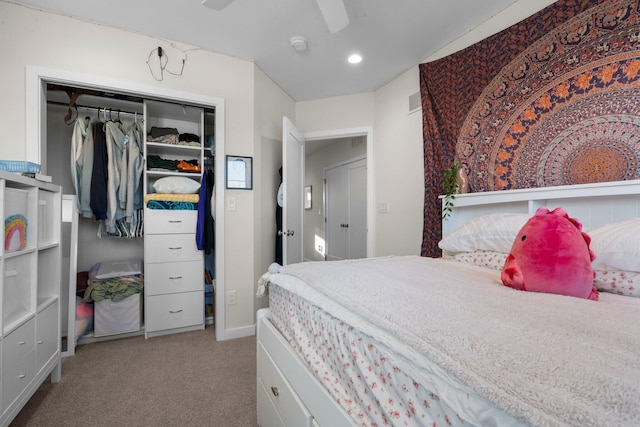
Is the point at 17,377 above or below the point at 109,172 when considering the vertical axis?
below

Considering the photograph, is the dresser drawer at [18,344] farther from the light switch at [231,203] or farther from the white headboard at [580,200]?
the white headboard at [580,200]

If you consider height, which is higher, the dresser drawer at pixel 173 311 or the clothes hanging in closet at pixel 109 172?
the clothes hanging in closet at pixel 109 172

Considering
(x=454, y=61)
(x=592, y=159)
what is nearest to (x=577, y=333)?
(x=592, y=159)

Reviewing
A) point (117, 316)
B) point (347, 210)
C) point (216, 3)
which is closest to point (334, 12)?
point (216, 3)

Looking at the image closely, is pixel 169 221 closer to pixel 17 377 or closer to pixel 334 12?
pixel 17 377

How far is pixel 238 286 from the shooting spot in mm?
2381

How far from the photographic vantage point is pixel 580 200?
1397 millimetres

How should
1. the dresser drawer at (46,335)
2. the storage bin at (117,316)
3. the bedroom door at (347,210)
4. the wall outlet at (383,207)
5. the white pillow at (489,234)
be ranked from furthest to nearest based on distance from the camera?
the bedroom door at (347,210) < the wall outlet at (383,207) < the storage bin at (117,316) < the dresser drawer at (46,335) < the white pillow at (489,234)

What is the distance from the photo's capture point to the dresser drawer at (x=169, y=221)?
2.29 meters

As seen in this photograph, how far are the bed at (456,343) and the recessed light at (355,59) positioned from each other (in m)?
1.83

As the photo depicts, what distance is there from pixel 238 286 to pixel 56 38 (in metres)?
2.23

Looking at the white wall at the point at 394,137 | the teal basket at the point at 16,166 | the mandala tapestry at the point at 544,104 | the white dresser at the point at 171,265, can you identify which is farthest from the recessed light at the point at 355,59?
the teal basket at the point at 16,166

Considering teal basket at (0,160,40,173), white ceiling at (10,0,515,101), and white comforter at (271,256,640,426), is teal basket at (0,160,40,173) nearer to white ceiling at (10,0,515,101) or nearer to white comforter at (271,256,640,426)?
white ceiling at (10,0,515,101)

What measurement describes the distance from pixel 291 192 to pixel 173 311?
150 centimetres
